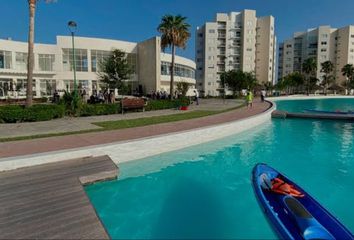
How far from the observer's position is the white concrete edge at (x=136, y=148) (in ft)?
24.5

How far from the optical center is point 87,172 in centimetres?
706

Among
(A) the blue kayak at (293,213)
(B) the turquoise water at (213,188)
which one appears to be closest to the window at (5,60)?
(B) the turquoise water at (213,188)

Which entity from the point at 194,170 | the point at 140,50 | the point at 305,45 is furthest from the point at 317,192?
the point at 305,45

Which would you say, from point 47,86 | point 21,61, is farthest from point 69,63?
point 21,61

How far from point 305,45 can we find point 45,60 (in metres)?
103

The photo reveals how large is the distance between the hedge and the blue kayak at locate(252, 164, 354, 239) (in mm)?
14186

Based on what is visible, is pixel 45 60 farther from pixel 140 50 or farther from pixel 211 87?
pixel 211 87

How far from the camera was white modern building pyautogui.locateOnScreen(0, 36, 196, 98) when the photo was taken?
129 feet

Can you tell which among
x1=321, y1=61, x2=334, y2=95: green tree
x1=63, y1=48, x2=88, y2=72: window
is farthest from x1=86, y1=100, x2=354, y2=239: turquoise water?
x1=321, y1=61, x2=334, y2=95: green tree

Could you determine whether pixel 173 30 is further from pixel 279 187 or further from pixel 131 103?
pixel 279 187

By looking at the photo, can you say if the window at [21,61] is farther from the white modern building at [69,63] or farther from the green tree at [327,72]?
the green tree at [327,72]

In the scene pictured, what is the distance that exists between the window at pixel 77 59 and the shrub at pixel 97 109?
27.3m

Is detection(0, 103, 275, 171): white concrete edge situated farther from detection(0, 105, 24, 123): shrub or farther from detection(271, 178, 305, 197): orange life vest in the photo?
detection(0, 105, 24, 123): shrub

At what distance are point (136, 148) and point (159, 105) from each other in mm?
13567
